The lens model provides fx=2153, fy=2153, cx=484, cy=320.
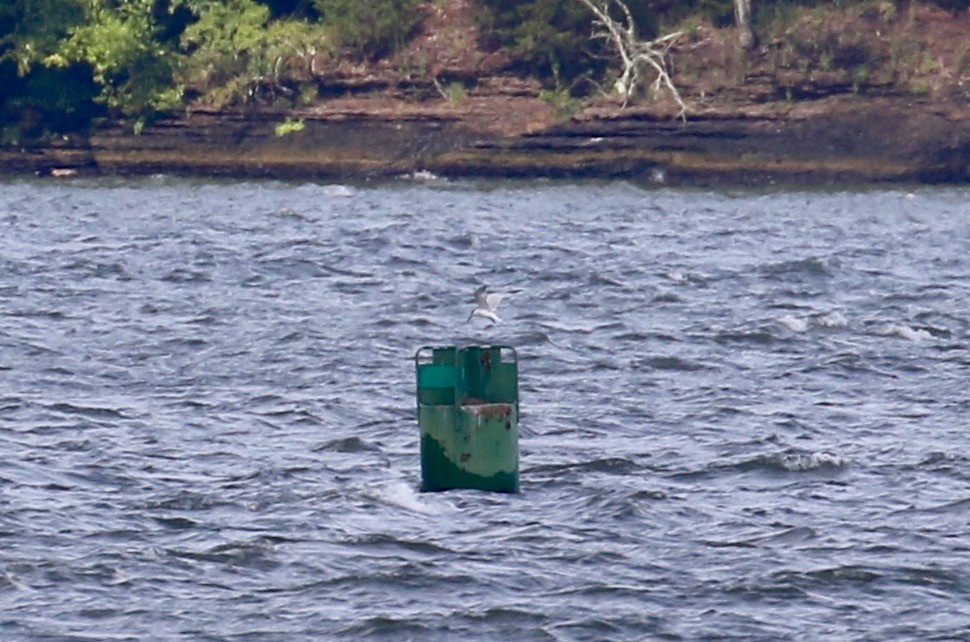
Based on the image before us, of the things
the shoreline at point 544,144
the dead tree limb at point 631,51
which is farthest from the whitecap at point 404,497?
the dead tree limb at point 631,51

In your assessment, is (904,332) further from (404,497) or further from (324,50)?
(324,50)

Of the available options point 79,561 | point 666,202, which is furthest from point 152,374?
point 666,202

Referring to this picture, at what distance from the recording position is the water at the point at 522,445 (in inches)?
374

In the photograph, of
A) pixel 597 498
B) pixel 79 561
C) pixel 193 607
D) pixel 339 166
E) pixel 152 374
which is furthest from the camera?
pixel 339 166

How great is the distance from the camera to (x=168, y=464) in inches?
486

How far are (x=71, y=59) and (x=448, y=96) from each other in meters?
8.24

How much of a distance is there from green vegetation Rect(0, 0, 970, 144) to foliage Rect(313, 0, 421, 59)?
30 mm

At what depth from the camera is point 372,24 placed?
151 feet

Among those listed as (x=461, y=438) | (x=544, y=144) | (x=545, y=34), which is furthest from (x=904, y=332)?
(x=545, y=34)

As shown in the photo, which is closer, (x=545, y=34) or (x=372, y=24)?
(x=545, y=34)

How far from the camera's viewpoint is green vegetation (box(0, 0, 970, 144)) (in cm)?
4475

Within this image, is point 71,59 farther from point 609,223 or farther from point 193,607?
point 193,607

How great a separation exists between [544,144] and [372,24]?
5.17m

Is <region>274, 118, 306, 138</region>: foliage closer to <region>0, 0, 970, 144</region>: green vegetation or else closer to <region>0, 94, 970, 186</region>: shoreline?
<region>0, 94, 970, 186</region>: shoreline
